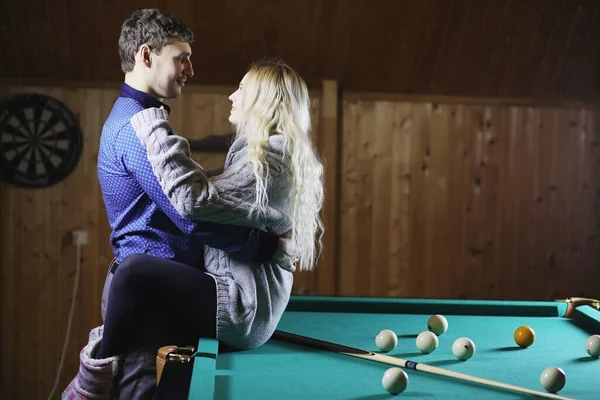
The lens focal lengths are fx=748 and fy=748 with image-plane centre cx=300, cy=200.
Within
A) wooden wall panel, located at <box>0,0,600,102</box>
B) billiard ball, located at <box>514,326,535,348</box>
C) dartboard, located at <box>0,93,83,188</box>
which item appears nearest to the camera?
billiard ball, located at <box>514,326,535,348</box>

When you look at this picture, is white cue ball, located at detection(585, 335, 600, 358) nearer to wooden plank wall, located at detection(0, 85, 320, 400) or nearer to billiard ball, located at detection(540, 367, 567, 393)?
billiard ball, located at detection(540, 367, 567, 393)

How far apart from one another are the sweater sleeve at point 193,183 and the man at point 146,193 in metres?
0.04

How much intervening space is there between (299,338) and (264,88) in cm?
78

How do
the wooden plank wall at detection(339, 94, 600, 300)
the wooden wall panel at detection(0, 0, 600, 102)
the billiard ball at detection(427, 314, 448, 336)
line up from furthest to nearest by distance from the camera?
the wooden plank wall at detection(339, 94, 600, 300) → the wooden wall panel at detection(0, 0, 600, 102) → the billiard ball at detection(427, 314, 448, 336)

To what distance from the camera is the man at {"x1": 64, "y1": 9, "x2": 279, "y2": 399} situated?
217cm

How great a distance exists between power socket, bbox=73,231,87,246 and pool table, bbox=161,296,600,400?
210 centimetres

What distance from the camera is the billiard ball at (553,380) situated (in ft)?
5.92

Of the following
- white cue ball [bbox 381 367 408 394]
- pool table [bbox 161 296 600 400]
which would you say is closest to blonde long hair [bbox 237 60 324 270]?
pool table [bbox 161 296 600 400]

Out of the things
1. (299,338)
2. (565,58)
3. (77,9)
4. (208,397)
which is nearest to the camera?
(208,397)

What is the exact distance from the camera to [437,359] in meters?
2.16

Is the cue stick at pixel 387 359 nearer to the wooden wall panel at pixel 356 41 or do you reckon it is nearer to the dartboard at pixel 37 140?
the wooden wall panel at pixel 356 41

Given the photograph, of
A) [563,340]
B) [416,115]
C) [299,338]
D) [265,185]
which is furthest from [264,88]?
[416,115]

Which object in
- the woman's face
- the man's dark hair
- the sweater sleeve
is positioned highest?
the man's dark hair

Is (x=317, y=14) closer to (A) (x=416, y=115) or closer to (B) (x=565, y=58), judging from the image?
(A) (x=416, y=115)
